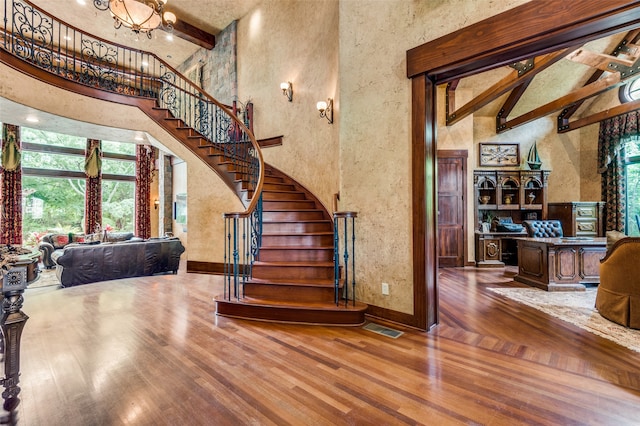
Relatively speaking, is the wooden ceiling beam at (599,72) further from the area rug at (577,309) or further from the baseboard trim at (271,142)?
the baseboard trim at (271,142)

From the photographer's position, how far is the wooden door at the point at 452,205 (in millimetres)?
6395

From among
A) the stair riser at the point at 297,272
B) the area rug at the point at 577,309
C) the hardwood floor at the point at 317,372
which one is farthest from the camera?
the stair riser at the point at 297,272

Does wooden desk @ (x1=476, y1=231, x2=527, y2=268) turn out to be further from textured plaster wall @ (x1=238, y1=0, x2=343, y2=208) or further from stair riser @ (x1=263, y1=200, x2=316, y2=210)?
stair riser @ (x1=263, y1=200, x2=316, y2=210)

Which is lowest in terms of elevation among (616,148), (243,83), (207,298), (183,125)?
(207,298)

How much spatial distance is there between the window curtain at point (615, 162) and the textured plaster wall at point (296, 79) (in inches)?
267

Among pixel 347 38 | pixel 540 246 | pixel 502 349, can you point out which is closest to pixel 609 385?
pixel 502 349

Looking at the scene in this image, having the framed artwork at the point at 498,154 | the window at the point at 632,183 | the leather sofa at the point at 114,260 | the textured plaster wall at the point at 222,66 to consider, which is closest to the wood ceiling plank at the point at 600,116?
the window at the point at 632,183

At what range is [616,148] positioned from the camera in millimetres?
6539

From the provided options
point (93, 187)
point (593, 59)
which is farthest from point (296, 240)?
point (93, 187)

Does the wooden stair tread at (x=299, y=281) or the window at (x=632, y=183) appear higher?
the window at (x=632, y=183)

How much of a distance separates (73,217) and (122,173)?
1.97 metres

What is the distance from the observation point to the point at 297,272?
3693 mm

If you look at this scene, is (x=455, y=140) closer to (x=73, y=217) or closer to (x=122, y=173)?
(x=122, y=173)

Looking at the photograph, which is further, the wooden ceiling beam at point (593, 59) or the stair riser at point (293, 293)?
the wooden ceiling beam at point (593, 59)
